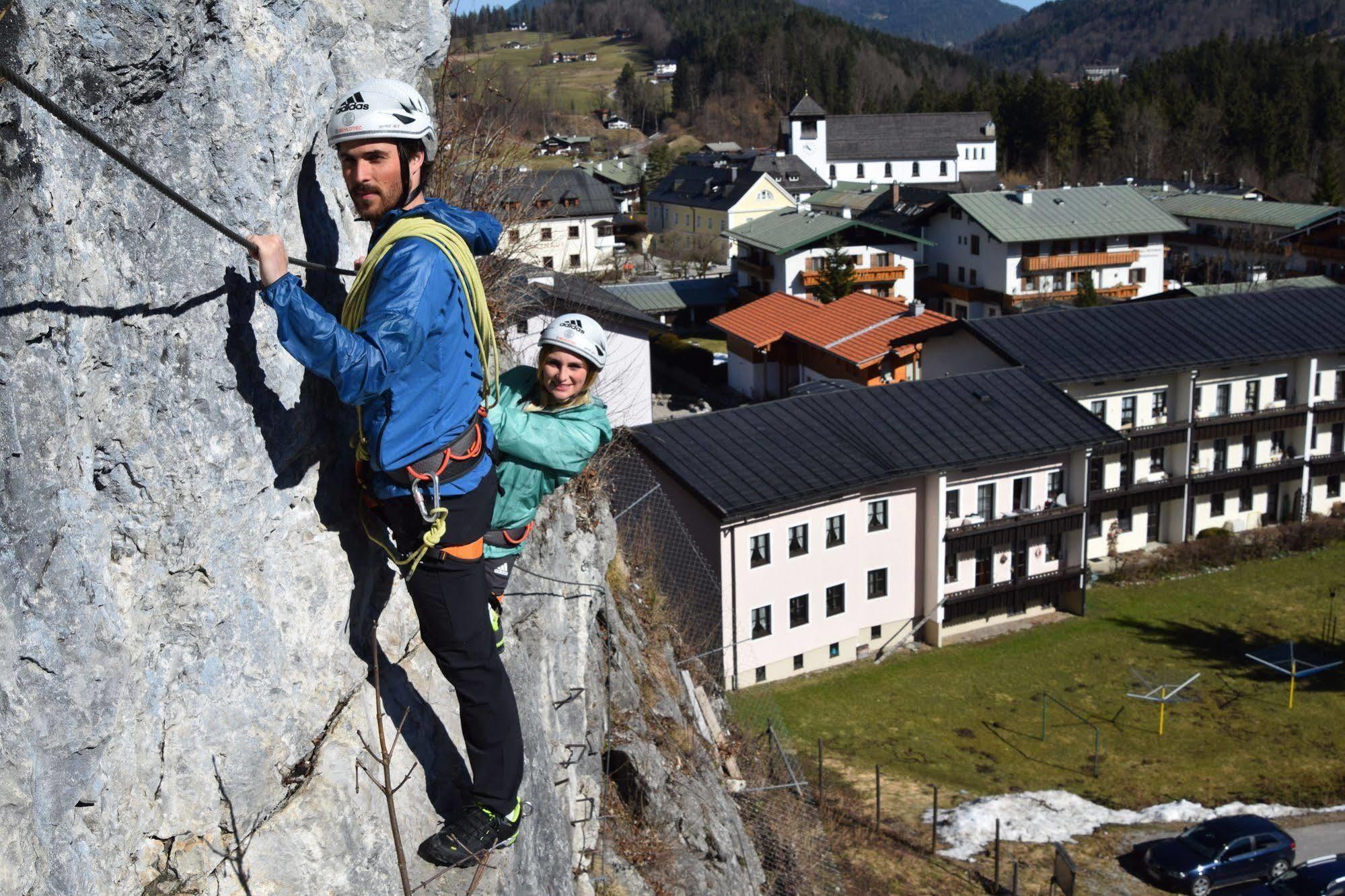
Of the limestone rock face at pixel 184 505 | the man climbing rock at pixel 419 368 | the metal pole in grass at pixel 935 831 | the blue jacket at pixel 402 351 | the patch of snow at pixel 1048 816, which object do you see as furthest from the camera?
the patch of snow at pixel 1048 816

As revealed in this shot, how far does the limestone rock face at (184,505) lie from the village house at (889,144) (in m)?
99.1

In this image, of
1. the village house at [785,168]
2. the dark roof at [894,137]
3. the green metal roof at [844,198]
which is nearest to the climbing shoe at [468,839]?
the green metal roof at [844,198]

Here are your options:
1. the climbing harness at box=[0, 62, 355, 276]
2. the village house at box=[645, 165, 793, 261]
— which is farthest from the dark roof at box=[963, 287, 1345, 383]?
the village house at box=[645, 165, 793, 261]

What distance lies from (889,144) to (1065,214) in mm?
45744

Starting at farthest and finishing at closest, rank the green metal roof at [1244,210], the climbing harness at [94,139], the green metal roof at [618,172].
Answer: the green metal roof at [618,172], the green metal roof at [1244,210], the climbing harness at [94,139]

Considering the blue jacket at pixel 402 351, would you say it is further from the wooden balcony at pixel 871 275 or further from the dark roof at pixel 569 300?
the wooden balcony at pixel 871 275

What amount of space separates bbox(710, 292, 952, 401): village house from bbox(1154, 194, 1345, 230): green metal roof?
100ft

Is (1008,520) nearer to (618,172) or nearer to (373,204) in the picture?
(373,204)

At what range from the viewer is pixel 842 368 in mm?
42594

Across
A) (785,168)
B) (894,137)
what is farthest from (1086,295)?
(894,137)

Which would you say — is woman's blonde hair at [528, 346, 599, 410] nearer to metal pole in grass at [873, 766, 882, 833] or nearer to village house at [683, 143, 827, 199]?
metal pole in grass at [873, 766, 882, 833]

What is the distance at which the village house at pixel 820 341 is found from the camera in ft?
135

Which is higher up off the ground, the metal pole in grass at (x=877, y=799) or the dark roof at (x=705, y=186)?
the dark roof at (x=705, y=186)

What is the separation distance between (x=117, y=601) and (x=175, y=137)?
174 cm
